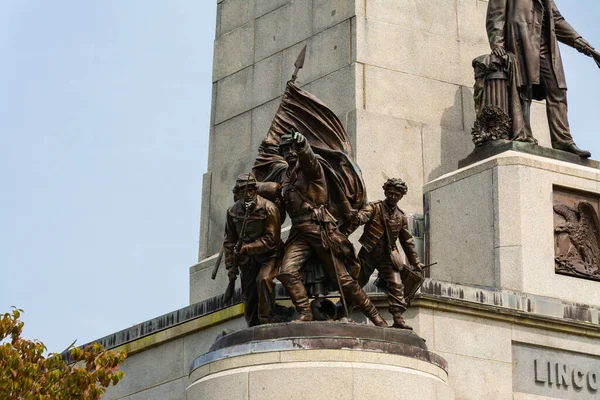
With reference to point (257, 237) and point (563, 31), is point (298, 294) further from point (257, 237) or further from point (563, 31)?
point (563, 31)

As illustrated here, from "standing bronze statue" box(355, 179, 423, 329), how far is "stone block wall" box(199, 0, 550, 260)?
2.84m

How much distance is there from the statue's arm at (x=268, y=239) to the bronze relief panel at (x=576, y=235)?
14.1 ft

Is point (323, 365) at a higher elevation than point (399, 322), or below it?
below

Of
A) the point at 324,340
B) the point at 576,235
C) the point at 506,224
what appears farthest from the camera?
A: the point at 576,235

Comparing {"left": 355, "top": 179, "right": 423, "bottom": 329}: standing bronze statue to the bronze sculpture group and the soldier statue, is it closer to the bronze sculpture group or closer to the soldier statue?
the bronze sculpture group

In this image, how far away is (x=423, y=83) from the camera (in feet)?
89.4

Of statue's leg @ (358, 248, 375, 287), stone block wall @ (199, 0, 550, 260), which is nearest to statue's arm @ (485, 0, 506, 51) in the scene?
stone block wall @ (199, 0, 550, 260)

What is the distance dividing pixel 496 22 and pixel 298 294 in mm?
6091

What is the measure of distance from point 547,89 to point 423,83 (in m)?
1.82

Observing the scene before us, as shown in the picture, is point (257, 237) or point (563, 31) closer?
point (257, 237)

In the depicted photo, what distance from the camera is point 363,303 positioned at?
22734mm

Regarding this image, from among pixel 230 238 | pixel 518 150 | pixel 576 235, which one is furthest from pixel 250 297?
pixel 576 235

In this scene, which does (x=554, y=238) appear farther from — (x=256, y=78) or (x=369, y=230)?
(x=256, y=78)

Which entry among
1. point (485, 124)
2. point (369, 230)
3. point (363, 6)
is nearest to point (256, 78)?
point (363, 6)
